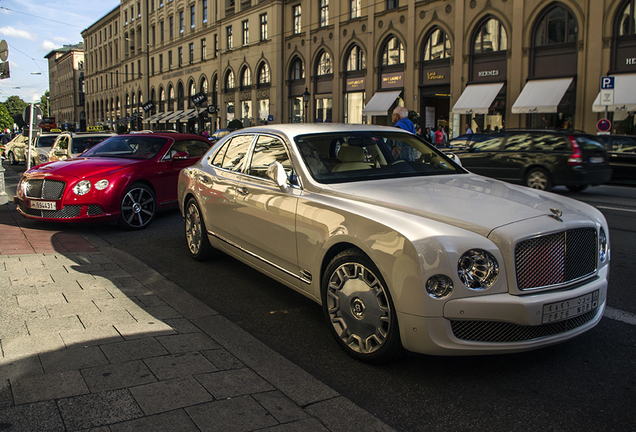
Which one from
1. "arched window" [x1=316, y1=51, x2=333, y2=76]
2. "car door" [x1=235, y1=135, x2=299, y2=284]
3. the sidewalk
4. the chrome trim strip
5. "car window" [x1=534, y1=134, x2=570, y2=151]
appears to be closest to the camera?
the sidewalk

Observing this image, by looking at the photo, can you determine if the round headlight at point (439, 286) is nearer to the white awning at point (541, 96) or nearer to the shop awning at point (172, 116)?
the white awning at point (541, 96)

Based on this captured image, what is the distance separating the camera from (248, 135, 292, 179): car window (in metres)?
4.60

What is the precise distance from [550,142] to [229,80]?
4283cm

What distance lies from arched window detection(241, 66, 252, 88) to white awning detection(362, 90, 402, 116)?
17150mm

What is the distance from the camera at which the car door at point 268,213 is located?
420 centimetres

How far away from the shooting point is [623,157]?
15812mm

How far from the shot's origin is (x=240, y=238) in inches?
198

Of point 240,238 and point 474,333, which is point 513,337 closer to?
point 474,333

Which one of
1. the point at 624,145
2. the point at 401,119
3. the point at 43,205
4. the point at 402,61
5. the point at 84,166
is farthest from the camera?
the point at 402,61

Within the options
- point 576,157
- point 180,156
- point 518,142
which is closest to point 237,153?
point 180,156

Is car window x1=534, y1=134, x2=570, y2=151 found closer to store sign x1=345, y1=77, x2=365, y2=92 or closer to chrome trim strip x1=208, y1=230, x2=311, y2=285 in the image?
chrome trim strip x1=208, y1=230, x2=311, y2=285

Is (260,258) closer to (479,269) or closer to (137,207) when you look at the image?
(479,269)

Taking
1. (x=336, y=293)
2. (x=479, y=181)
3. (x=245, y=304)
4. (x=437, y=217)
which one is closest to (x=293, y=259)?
(x=336, y=293)

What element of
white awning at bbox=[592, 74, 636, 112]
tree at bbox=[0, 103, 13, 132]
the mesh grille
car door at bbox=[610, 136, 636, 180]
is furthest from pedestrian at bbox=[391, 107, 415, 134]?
tree at bbox=[0, 103, 13, 132]
